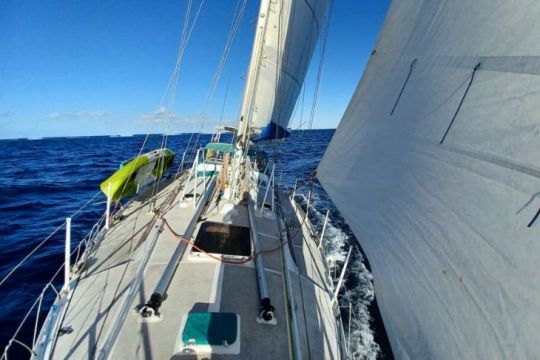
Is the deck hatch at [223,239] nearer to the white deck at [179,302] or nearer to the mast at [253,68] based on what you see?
the white deck at [179,302]

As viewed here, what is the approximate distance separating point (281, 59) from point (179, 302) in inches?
327

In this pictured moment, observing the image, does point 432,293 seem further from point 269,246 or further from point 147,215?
point 147,215

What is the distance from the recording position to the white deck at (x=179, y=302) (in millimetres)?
2766

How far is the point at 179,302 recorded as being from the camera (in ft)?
10.9

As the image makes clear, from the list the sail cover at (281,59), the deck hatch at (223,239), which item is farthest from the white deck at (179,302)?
the sail cover at (281,59)

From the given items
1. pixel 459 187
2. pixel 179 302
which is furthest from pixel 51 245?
pixel 459 187

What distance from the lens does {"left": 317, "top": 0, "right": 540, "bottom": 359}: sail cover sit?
1141mm

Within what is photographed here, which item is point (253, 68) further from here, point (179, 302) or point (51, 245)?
point (51, 245)

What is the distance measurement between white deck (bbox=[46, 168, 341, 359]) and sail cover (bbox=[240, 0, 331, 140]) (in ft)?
12.4

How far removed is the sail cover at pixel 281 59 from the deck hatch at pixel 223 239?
9.57ft

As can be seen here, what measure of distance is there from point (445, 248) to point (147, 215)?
257 inches

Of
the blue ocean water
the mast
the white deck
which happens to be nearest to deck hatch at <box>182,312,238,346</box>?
the white deck

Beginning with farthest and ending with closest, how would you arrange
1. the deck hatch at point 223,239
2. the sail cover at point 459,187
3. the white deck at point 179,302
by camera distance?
the deck hatch at point 223,239, the white deck at point 179,302, the sail cover at point 459,187

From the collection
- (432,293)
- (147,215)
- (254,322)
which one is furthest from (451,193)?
(147,215)
